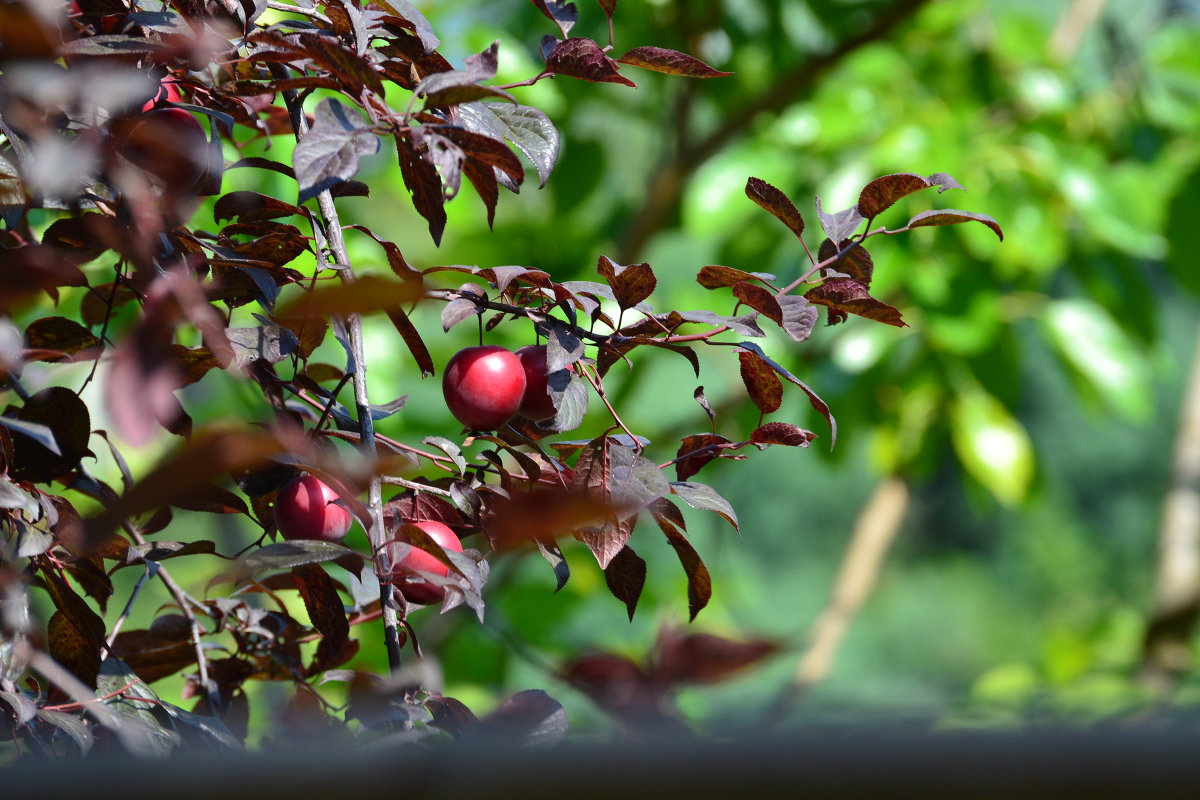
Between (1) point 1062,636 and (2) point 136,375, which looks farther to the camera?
(1) point 1062,636

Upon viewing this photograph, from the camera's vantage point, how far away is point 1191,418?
1.12 m

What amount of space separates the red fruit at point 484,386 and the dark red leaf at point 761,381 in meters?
0.06

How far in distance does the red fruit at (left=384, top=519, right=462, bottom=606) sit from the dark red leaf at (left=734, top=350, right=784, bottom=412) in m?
0.09

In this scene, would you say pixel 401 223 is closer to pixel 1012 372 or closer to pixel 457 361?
pixel 1012 372

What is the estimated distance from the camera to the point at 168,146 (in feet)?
0.55

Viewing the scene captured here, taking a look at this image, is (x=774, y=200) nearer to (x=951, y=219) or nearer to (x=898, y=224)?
(x=951, y=219)

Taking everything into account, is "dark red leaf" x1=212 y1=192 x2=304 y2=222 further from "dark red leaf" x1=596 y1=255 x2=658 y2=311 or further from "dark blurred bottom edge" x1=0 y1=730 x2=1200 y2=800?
"dark blurred bottom edge" x1=0 y1=730 x2=1200 y2=800

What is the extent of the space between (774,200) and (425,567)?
0.14m

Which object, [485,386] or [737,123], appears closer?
[485,386]

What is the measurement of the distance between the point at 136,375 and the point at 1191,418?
121 cm

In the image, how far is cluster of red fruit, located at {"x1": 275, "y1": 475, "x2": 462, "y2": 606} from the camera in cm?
26

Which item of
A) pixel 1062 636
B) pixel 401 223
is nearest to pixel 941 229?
pixel 1062 636

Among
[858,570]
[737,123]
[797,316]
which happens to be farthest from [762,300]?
[858,570]

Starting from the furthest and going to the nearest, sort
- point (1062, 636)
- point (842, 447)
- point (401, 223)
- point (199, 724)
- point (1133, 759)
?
point (401, 223), point (1062, 636), point (842, 447), point (199, 724), point (1133, 759)
